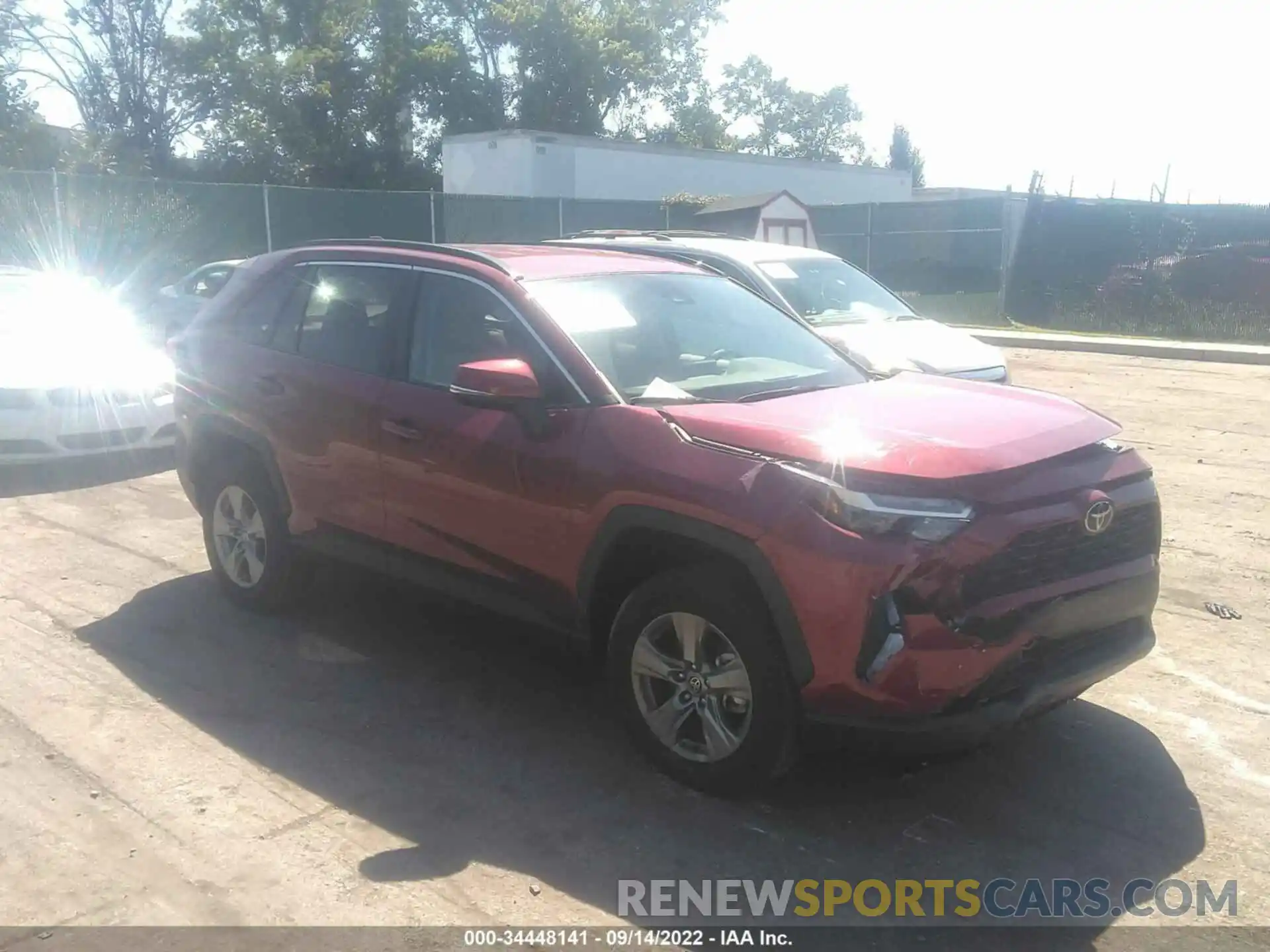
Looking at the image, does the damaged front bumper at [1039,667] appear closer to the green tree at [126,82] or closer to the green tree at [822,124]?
the green tree at [126,82]

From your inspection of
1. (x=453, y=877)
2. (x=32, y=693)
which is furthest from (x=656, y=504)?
(x=32, y=693)

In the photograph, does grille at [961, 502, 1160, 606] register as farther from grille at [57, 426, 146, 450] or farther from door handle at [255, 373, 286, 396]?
grille at [57, 426, 146, 450]

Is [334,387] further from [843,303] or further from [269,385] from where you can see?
[843,303]

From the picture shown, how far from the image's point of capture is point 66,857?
3.64 meters

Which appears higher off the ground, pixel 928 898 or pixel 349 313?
pixel 349 313

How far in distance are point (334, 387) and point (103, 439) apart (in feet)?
15.0

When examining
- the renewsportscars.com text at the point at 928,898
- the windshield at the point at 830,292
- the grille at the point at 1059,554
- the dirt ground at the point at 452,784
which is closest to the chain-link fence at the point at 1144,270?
the windshield at the point at 830,292

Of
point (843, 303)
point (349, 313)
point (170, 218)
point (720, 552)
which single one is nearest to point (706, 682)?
point (720, 552)

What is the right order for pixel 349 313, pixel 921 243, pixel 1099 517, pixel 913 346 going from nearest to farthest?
pixel 1099 517 < pixel 349 313 < pixel 913 346 < pixel 921 243

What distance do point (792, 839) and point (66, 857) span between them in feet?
7.33

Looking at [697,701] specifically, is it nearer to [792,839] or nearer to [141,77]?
[792,839]

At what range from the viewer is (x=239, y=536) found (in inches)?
230

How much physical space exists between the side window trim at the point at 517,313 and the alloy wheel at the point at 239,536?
59.3 inches

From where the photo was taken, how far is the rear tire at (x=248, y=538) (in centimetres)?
560
